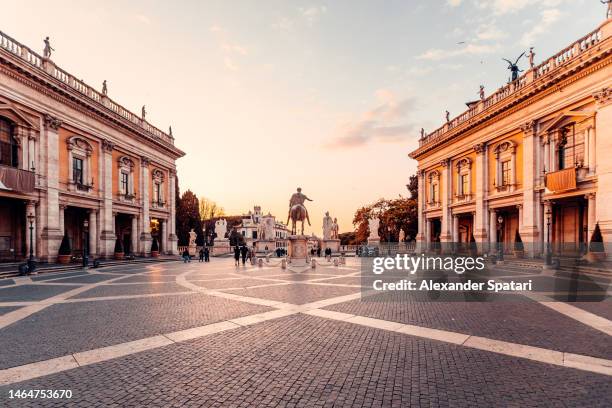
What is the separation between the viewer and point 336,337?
22.9 ft

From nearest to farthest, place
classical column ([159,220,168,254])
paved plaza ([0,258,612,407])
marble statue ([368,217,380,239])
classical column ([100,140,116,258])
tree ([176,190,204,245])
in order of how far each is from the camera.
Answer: paved plaza ([0,258,612,407]), classical column ([100,140,116,258]), classical column ([159,220,168,254]), marble statue ([368,217,380,239]), tree ([176,190,204,245])

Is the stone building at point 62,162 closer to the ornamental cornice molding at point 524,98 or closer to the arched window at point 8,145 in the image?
the arched window at point 8,145

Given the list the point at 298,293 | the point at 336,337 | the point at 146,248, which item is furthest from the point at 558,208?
the point at 146,248

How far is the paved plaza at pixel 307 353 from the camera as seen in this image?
4.48m

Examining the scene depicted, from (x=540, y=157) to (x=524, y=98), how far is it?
5208 millimetres

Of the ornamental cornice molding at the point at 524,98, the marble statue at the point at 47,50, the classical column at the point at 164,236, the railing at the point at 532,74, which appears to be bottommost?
the classical column at the point at 164,236

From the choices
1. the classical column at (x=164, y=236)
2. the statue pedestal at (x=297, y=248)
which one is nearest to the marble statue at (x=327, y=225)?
the statue pedestal at (x=297, y=248)

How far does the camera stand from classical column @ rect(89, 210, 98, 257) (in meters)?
29.6

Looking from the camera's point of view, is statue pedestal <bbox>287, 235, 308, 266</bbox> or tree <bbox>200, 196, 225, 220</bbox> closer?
statue pedestal <bbox>287, 235, 308, 266</bbox>

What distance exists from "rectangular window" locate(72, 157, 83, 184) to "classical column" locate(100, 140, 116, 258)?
1844 millimetres

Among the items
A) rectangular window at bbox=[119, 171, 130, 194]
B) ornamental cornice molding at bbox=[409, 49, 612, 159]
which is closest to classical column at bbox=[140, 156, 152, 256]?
rectangular window at bbox=[119, 171, 130, 194]

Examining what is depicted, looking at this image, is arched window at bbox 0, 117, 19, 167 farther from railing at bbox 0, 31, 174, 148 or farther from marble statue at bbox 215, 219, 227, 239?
marble statue at bbox 215, 219, 227, 239

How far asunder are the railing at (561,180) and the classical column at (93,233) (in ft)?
127

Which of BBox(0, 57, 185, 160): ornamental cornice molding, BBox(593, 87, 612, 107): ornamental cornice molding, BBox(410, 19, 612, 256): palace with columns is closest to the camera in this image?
BBox(593, 87, 612, 107): ornamental cornice molding
